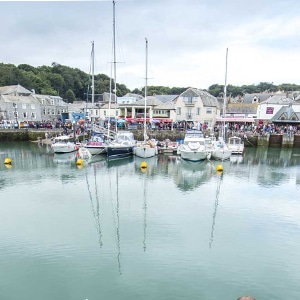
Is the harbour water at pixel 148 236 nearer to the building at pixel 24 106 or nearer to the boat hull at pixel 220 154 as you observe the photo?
the boat hull at pixel 220 154


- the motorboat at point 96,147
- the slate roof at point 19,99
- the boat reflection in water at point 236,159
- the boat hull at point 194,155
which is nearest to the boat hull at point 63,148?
the motorboat at point 96,147

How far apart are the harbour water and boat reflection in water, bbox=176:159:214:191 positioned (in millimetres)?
202

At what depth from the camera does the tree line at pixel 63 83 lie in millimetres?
83562

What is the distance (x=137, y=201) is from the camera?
2000cm

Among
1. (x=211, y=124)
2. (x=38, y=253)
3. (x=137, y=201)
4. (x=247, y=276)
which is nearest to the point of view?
(x=247, y=276)

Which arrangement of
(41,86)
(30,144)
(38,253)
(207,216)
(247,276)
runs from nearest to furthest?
(247,276)
(38,253)
(207,216)
(30,144)
(41,86)

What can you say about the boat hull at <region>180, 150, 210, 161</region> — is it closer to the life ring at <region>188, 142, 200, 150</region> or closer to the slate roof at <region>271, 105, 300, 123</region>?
the life ring at <region>188, 142, 200, 150</region>

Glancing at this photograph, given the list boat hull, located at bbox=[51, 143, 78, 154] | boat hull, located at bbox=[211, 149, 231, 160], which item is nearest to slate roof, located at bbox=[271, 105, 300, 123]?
boat hull, located at bbox=[211, 149, 231, 160]

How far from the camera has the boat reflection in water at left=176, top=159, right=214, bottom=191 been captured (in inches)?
977

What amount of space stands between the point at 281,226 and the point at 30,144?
42.1 meters

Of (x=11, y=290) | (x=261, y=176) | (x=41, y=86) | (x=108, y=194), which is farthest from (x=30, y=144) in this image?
(x=41, y=86)

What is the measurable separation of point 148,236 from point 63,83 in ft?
332

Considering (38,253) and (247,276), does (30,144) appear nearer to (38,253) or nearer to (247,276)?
(38,253)

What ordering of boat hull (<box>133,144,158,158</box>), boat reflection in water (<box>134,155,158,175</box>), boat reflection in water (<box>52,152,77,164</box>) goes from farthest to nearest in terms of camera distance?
boat hull (<box>133,144,158,158</box>) < boat reflection in water (<box>52,152,77,164</box>) < boat reflection in water (<box>134,155,158,175</box>)
